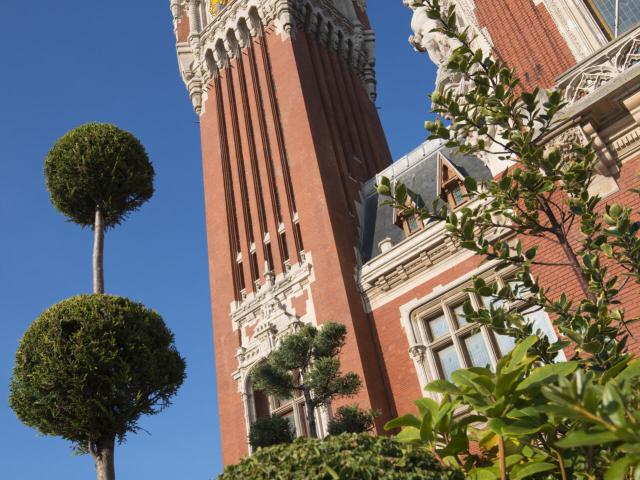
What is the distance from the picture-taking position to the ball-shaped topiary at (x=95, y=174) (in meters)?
17.2

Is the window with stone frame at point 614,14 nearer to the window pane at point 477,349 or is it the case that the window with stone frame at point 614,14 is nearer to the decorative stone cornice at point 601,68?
the decorative stone cornice at point 601,68

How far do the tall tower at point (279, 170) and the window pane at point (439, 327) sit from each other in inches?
72.5

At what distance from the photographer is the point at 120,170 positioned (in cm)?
1762

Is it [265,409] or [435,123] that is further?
[265,409]

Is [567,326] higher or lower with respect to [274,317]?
lower

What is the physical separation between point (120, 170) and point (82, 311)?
5.72 m

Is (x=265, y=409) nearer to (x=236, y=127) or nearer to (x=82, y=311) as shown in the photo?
(x=82, y=311)

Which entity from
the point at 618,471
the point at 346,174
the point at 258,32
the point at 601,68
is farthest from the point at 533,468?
the point at 258,32

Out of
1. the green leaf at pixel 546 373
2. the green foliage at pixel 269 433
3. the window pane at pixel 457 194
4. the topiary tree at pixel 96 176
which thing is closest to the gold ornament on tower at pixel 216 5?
the topiary tree at pixel 96 176

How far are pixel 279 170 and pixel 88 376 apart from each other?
12131 millimetres

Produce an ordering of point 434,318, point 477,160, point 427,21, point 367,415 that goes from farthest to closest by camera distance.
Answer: point 477,160 < point 434,318 < point 427,21 < point 367,415

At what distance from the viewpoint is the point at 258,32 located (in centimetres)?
2697

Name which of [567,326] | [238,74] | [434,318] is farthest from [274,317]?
[567,326]

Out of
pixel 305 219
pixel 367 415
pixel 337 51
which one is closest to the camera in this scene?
pixel 367 415
